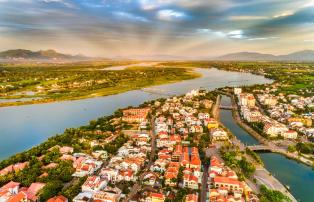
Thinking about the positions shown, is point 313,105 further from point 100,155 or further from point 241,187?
point 100,155

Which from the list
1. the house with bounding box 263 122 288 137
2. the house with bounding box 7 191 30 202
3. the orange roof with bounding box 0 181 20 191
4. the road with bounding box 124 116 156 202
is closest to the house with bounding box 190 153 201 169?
the road with bounding box 124 116 156 202

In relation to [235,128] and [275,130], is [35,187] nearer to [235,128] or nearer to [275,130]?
[235,128]

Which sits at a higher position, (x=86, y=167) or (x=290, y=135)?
(x=290, y=135)

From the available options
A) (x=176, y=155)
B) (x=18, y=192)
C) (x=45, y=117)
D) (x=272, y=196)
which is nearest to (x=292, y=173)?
(x=272, y=196)

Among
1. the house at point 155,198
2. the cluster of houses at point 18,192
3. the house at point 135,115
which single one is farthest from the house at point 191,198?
the house at point 135,115

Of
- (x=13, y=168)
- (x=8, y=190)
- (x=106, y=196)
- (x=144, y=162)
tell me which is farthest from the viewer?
(x=144, y=162)

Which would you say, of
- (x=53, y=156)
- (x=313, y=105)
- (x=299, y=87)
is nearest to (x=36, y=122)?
(x=53, y=156)

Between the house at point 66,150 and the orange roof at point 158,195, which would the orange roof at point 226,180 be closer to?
the orange roof at point 158,195
